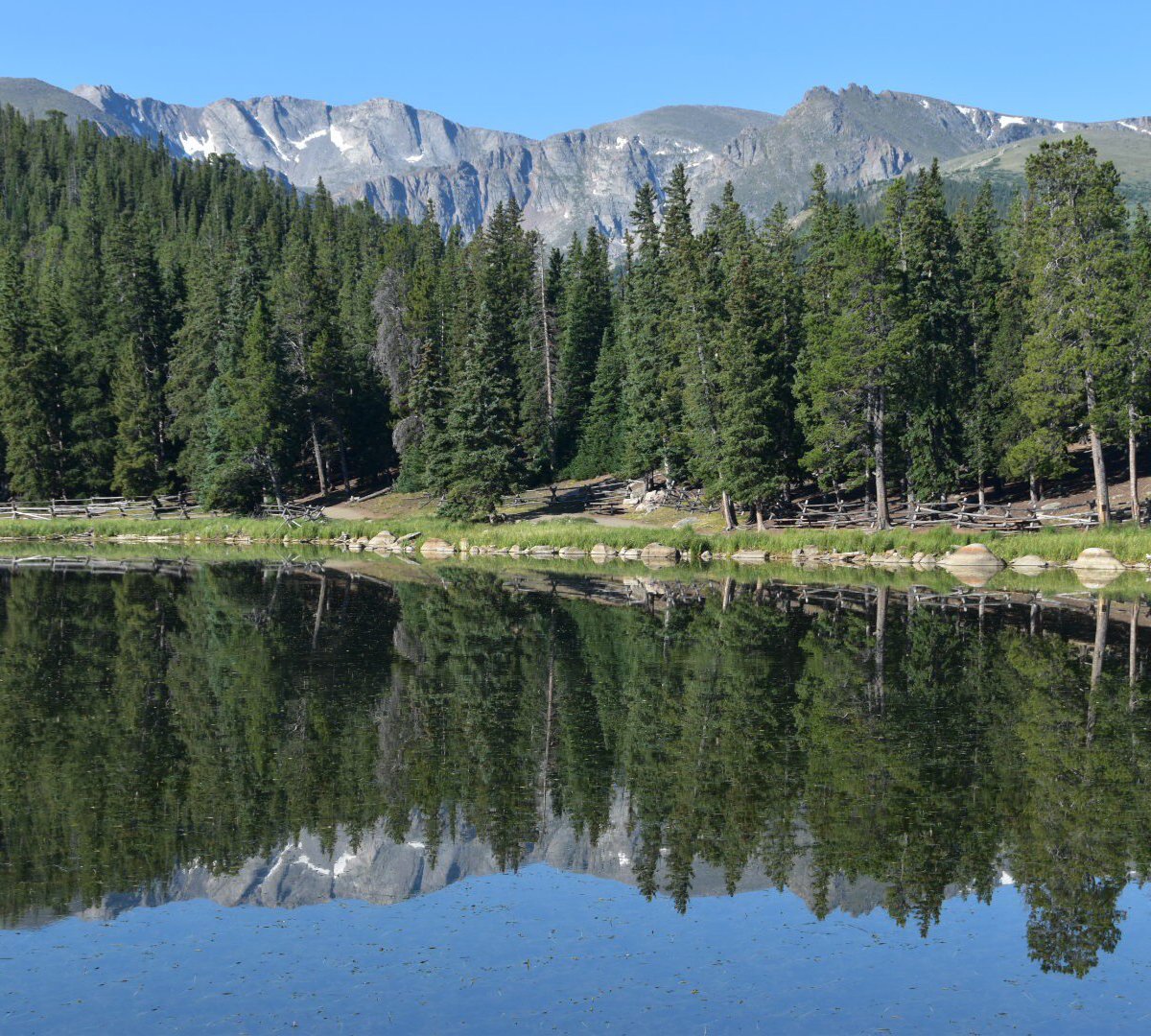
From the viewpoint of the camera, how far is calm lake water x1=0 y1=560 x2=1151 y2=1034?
1088 cm

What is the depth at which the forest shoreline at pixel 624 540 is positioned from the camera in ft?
156

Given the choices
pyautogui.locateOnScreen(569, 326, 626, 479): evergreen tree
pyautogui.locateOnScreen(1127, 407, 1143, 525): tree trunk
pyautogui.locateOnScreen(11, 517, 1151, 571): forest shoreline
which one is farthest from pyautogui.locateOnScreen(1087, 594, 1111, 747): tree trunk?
pyautogui.locateOnScreen(569, 326, 626, 479): evergreen tree

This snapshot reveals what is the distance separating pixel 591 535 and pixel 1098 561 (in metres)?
23.7

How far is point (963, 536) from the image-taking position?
5050 cm

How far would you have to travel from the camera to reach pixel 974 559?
48.1m

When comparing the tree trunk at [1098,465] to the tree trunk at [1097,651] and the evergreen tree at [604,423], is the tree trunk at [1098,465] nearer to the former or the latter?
the tree trunk at [1097,651]

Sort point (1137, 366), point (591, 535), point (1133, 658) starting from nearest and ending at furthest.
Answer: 1. point (1133, 658)
2. point (1137, 366)
3. point (591, 535)

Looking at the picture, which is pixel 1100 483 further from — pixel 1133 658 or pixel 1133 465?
pixel 1133 658

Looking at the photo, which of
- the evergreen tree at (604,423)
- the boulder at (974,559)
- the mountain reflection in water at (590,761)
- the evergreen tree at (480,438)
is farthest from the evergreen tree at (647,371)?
the mountain reflection in water at (590,761)

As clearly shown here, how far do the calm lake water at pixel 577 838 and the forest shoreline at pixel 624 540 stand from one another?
1995 centimetres

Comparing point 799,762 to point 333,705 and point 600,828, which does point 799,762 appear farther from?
point 333,705

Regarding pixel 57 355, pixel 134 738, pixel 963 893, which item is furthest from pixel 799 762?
pixel 57 355

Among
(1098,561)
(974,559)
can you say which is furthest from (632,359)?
(1098,561)

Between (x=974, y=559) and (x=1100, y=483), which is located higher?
(x=1100, y=483)
